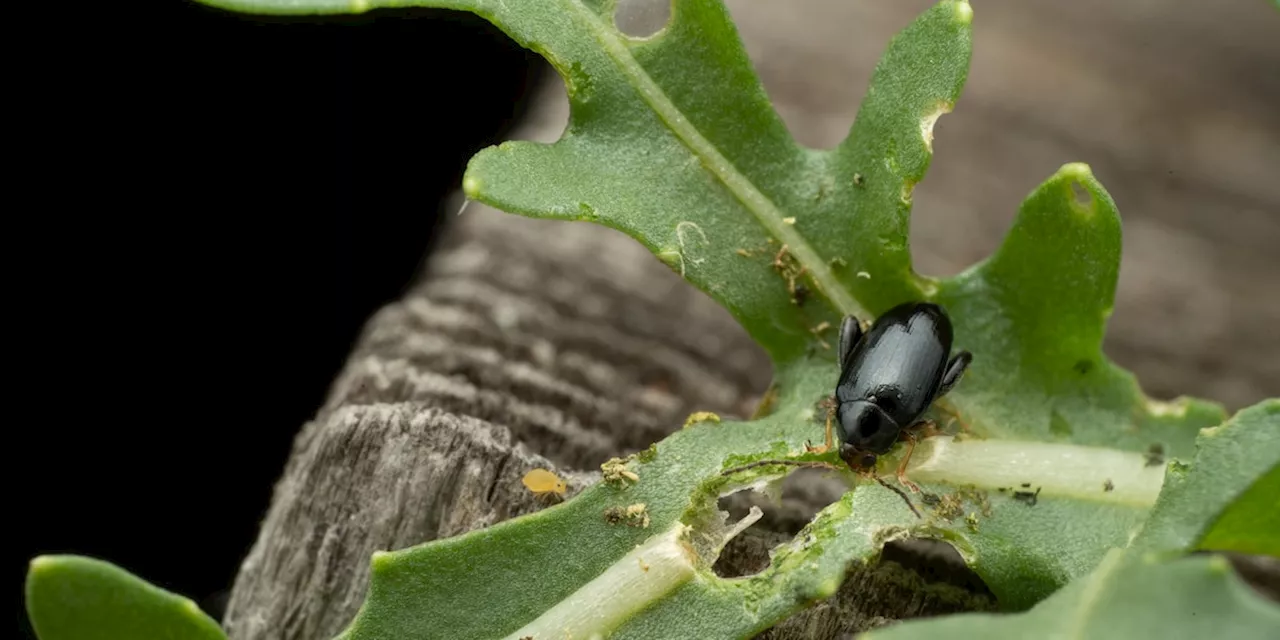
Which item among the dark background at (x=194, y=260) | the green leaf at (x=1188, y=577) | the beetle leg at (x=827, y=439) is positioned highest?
the green leaf at (x=1188, y=577)

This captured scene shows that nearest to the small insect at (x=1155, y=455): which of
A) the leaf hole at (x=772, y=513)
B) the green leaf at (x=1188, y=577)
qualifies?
the green leaf at (x=1188, y=577)

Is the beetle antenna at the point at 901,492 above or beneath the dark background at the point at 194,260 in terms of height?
above

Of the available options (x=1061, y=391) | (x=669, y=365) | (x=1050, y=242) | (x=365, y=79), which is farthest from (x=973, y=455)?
(x=365, y=79)

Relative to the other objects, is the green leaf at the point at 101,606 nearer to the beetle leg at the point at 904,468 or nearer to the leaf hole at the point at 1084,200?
the beetle leg at the point at 904,468

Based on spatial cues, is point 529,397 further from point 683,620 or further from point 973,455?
point 973,455

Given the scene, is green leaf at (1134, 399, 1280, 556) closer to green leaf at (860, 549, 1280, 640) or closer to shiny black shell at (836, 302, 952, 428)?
green leaf at (860, 549, 1280, 640)

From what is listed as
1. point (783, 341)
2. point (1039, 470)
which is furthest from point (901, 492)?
point (783, 341)
